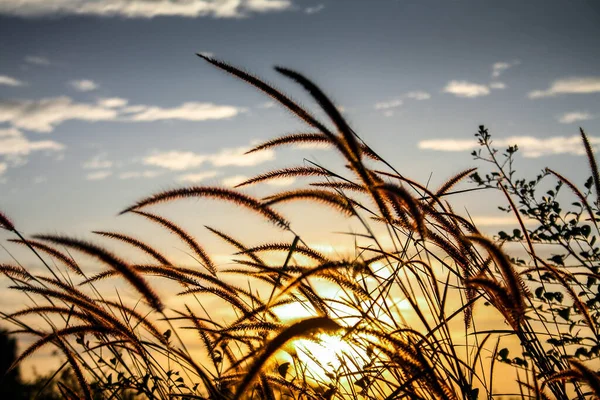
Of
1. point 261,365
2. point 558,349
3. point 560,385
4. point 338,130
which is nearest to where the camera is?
point 261,365

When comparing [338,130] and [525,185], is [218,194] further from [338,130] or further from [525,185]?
[525,185]

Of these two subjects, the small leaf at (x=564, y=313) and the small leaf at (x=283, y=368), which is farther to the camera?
the small leaf at (x=564, y=313)

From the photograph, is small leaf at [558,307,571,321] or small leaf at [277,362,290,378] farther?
small leaf at [558,307,571,321]

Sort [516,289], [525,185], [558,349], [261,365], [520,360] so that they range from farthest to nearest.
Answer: [525,185] → [520,360] → [558,349] → [516,289] → [261,365]

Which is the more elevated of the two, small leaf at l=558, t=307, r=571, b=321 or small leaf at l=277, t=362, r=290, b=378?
small leaf at l=558, t=307, r=571, b=321

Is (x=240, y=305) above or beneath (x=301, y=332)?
above

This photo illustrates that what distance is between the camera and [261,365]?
4.07 ft

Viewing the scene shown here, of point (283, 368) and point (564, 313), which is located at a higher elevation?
point (564, 313)

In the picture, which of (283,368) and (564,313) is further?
(564,313)

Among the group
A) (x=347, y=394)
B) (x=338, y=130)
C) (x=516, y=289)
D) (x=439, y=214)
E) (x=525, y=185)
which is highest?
(x=525, y=185)

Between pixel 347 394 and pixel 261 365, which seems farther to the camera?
pixel 347 394

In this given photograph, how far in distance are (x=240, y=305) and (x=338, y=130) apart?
107 centimetres

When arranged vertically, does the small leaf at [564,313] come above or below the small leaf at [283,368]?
above

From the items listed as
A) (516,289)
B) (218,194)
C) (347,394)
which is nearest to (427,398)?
(347,394)
